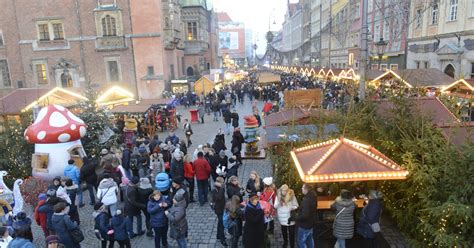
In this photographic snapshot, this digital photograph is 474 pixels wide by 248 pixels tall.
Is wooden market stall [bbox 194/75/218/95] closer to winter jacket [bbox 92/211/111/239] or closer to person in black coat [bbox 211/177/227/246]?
person in black coat [bbox 211/177/227/246]

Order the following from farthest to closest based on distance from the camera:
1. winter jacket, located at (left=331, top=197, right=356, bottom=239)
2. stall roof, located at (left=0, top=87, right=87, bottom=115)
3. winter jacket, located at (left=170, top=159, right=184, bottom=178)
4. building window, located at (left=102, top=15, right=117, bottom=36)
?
building window, located at (left=102, top=15, right=117, bottom=36)
stall roof, located at (left=0, top=87, right=87, bottom=115)
winter jacket, located at (left=170, top=159, right=184, bottom=178)
winter jacket, located at (left=331, top=197, right=356, bottom=239)

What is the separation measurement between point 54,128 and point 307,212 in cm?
886

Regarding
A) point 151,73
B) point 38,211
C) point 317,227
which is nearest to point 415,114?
point 317,227

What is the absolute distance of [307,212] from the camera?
21.1ft

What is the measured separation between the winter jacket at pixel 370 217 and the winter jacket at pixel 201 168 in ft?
14.4

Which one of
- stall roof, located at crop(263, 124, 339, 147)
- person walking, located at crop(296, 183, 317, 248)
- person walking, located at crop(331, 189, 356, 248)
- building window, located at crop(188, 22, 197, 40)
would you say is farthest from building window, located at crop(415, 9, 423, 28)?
person walking, located at crop(296, 183, 317, 248)

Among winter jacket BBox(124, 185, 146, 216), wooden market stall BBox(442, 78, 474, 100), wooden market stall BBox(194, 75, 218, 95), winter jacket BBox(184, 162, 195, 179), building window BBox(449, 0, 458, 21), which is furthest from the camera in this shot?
wooden market stall BBox(194, 75, 218, 95)

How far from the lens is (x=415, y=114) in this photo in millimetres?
7754

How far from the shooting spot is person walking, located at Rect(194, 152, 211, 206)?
9508mm

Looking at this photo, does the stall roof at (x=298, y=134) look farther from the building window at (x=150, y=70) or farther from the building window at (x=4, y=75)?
the building window at (x=4, y=75)

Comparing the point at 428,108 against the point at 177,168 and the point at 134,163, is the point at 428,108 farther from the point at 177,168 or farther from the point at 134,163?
the point at 134,163

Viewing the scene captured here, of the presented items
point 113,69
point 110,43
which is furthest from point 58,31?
point 113,69

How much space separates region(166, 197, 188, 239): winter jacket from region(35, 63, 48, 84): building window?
31.6 metres

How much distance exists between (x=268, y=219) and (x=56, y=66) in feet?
103
